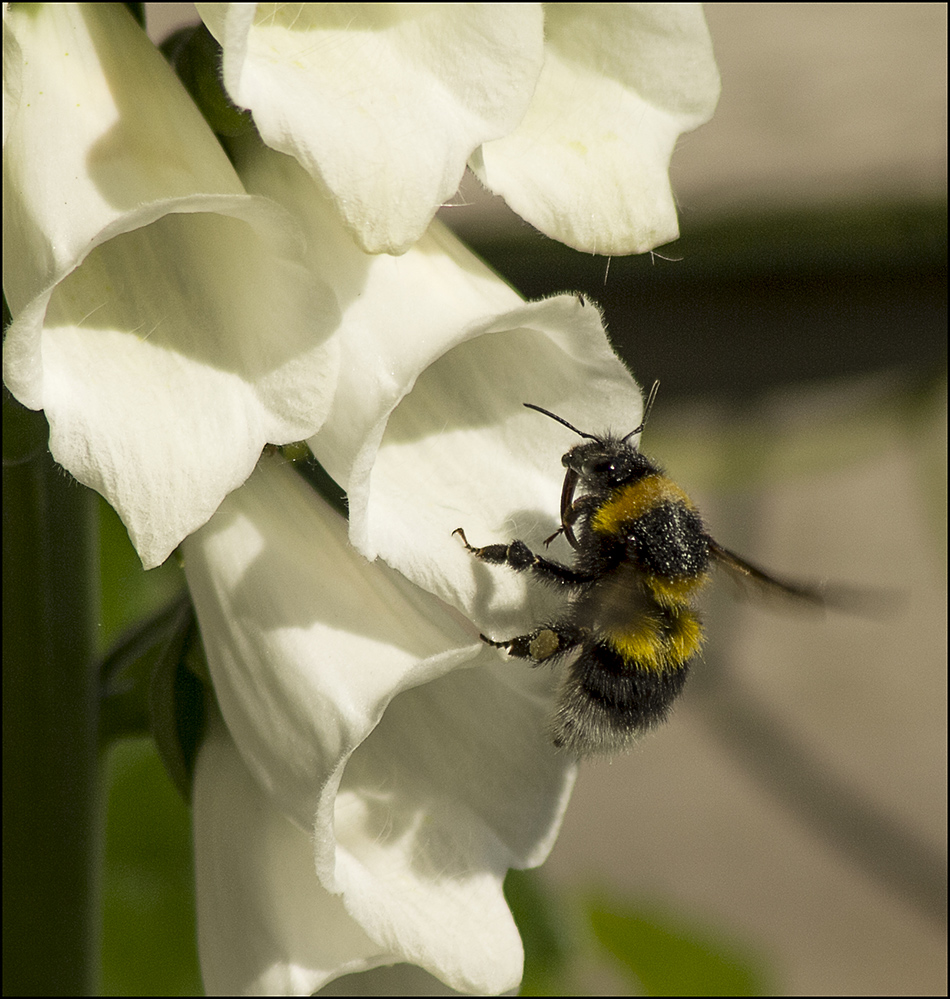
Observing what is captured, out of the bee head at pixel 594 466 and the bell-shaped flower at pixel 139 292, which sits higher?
the bell-shaped flower at pixel 139 292

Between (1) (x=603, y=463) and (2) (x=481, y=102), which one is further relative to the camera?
(1) (x=603, y=463)

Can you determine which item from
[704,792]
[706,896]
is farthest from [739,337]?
[706,896]

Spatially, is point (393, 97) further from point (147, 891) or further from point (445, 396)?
point (147, 891)

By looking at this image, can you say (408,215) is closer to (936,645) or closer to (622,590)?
(622,590)

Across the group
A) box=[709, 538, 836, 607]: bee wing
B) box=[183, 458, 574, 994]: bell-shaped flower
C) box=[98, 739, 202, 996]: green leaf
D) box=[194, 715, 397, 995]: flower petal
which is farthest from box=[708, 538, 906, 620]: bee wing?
box=[98, 739, 202, 996]: green leaf

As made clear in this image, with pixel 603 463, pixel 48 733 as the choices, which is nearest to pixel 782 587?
pixel 603 463

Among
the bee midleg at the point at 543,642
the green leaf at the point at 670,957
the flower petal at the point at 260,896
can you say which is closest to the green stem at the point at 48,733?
the flower petal at the point at 260,896

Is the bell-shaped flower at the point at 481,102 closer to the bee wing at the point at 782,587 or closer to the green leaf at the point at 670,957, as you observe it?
the bee wing at the point at 782,587
